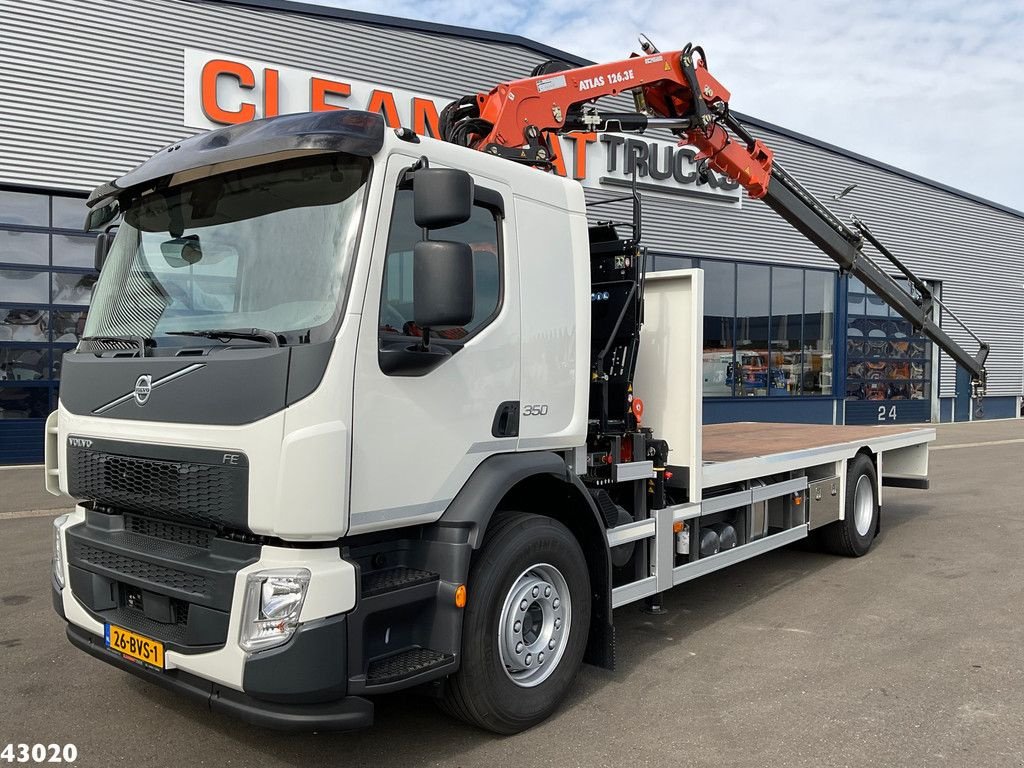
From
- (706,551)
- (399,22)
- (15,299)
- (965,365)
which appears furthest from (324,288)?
(399,22)

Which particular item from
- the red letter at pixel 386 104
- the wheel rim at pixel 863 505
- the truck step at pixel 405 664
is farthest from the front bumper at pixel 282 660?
the red letter at pixel 386 104

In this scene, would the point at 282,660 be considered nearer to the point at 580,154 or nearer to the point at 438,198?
the point at 438,198

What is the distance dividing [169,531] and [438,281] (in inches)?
61.2

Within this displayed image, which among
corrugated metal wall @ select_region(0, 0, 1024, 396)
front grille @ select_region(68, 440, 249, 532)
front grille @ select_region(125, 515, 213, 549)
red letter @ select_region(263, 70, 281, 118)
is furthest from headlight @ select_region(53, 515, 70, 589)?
red letter @ select_region(263, 70, 281, 118)

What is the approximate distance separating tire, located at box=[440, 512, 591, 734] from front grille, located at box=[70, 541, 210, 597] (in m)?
1.07

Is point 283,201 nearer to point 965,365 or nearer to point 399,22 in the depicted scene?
point 965,365

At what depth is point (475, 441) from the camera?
352 centimetres

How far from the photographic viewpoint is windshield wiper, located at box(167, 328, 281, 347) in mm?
2990

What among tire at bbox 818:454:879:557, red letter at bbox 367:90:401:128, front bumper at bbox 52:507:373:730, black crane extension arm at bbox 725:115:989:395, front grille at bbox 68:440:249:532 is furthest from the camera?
red letter at bbox 367:90:401:128

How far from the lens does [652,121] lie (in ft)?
19.2

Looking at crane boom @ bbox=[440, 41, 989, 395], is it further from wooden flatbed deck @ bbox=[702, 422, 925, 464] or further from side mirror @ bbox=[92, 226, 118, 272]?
side mirror @ bbox=[92, 226, 118, 272]

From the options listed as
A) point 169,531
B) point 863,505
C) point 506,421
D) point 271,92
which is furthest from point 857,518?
point 271,92

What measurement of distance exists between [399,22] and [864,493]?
11942mm

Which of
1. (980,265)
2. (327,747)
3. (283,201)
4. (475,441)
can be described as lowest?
(327,747)
